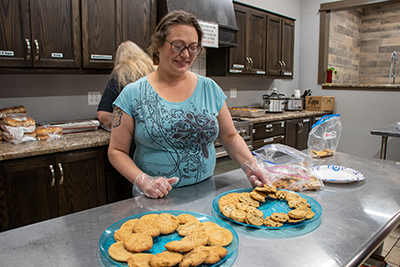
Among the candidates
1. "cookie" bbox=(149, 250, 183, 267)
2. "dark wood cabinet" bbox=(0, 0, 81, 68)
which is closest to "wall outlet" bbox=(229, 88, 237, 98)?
"dark wood cabinet" bbox=(0, 0, 81, 68)

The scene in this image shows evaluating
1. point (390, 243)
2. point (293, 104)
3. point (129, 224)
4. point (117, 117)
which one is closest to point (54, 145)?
point (117, 117)

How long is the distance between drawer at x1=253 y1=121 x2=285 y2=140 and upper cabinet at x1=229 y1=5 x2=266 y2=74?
2.41 feet

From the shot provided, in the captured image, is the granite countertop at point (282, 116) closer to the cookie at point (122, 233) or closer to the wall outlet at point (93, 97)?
the wall outlet at point (93, 97)

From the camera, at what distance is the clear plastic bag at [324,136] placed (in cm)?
180

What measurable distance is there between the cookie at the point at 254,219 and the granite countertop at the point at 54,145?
155 centimetres

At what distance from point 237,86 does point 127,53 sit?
7.84 feet

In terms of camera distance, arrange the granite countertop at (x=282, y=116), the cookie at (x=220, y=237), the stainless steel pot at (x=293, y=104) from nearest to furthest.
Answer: the cookie at (x=220, y=237) < the granite countertop at (x=282, y=116) < the stainless steel pot at (x=293, y=104)

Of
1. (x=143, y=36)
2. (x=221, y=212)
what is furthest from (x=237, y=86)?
(x=221, y=212)

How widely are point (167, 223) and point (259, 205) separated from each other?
36 cm

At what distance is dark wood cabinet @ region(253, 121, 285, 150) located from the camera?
3.59 metres

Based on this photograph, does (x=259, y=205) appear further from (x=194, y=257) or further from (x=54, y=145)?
(x=54, y=145)

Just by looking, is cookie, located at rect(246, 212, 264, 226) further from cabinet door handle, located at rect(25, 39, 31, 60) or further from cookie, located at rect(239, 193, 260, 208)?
cabinet door handle, located at rect(25, 39, 31, 60)

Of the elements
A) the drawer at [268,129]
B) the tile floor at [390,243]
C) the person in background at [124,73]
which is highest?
the person in background at [124,73]

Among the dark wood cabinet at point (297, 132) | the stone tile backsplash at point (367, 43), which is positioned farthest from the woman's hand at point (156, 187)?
the stone tile backsplash at point (367, 43)
